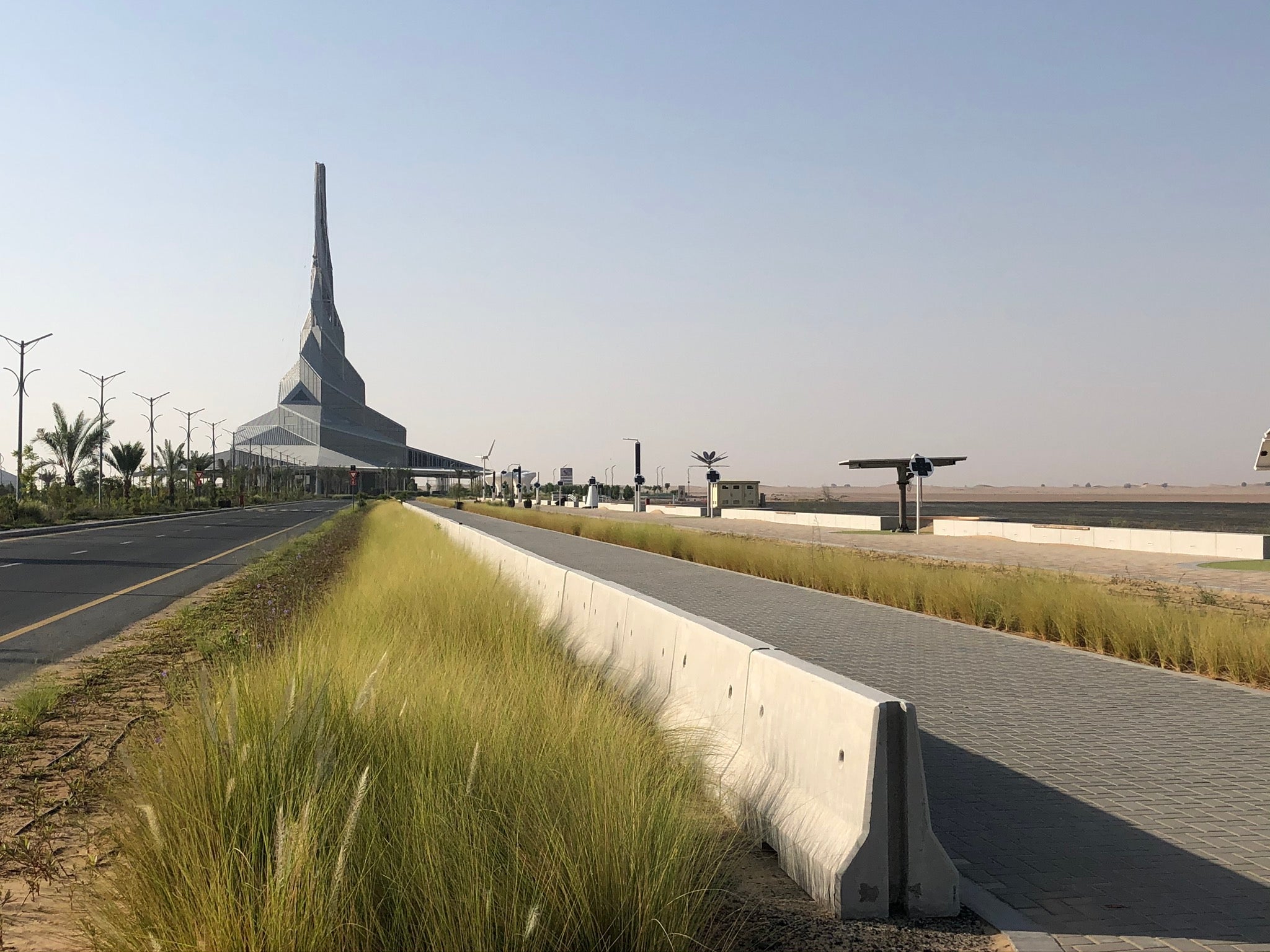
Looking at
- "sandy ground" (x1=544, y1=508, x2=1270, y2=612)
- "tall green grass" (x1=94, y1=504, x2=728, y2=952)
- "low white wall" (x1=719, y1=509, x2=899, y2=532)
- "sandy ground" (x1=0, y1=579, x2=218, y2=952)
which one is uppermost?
"low white wall" (x1=719, y1=509, x2=899, y2=532)

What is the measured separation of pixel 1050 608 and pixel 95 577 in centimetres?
1909

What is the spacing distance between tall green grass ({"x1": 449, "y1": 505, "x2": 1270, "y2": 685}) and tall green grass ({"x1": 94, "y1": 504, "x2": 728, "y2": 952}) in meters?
7.26

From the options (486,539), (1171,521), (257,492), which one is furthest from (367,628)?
(257,492)

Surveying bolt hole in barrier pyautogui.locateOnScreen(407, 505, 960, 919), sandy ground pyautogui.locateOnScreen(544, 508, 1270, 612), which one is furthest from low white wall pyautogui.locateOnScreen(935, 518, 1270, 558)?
bolt hole in barrier pyautogui.locateOnScreen(407, 505, 960, 919)

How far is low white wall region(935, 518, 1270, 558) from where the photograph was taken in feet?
85.6

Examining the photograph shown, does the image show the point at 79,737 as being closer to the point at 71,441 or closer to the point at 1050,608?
the point at 1050,608

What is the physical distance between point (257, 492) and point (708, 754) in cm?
12176

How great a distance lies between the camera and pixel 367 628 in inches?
385

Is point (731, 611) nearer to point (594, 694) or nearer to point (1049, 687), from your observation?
point (1049, 687)

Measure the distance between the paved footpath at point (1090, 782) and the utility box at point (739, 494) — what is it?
63783mm

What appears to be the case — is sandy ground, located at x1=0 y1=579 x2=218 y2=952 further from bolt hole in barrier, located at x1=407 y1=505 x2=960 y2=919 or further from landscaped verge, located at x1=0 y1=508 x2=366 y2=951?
bolt hole in barrier, located at x1=407 y1=505 x2=960 y2=919

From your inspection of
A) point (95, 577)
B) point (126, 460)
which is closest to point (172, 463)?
point (126, 460)

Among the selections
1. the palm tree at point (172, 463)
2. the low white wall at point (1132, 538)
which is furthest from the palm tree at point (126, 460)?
the low white wall at point (1132, 538)

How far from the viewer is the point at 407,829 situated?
4070 mm
